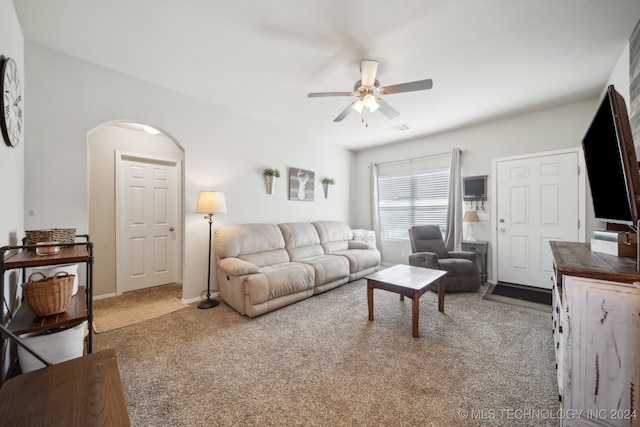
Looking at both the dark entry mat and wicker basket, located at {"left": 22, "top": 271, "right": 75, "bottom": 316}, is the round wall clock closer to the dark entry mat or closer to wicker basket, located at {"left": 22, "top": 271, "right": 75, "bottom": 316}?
wicker basket, located at {"left": 22, "top": 271, "right": 75, "bottom": 316}

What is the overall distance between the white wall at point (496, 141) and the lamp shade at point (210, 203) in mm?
3641

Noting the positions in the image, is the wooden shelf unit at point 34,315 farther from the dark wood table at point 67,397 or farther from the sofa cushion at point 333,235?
the sofa cushion at point 333,235

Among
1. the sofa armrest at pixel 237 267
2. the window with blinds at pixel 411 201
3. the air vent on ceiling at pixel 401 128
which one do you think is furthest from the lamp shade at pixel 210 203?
the window with blinds at pixel 411 201

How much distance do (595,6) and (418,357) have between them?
9.65 feet

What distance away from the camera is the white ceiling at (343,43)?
1.84 m

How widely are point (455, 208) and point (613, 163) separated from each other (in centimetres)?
301

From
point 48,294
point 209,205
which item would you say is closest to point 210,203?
point 209,205

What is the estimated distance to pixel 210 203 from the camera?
121 inches

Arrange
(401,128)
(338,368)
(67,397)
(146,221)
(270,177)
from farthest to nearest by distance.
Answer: (401,128) → (270,177) → (146,221) → (338,368) → (67,397)

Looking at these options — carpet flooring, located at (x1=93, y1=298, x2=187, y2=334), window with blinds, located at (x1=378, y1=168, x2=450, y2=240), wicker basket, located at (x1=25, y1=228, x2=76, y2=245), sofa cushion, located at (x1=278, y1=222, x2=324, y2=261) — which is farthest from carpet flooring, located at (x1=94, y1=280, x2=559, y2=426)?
window with blinds, located at (x1=378, y1=168, x2=450, y2=240)

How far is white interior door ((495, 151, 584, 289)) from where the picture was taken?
134 inches

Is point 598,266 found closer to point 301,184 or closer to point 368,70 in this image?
point 368,70

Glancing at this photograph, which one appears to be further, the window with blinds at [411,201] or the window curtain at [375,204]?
the window curtain at [375,204]

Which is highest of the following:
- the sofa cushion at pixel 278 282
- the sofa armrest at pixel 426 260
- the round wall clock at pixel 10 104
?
the round wall clock at pixel 10 104
